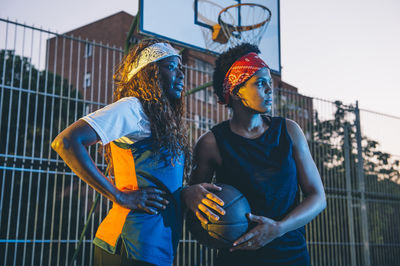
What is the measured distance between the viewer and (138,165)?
6.68 ft

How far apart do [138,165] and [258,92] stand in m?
0.97

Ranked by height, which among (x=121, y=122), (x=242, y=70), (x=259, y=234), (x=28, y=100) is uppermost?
(x=28, y=100)

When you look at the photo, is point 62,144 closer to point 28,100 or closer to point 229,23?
point 28,100

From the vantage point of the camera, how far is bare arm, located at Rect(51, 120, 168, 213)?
1852mm

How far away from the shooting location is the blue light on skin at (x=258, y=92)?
2.55m

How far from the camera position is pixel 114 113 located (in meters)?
1.95

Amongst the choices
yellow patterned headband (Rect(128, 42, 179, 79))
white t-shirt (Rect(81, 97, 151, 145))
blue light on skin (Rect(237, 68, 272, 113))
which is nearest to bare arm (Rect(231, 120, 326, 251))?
blue light on skin (Rect(237, 68, 272, 113))

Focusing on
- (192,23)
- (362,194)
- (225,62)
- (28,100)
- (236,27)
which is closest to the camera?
(225,62)

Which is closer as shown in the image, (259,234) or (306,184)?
(259,234)

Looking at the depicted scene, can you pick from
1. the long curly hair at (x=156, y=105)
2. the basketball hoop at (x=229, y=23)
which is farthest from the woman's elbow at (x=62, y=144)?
the basketball hoop at (x=229, y=23)

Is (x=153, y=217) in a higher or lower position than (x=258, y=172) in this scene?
lower

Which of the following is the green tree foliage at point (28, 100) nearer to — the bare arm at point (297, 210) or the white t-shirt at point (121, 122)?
the white t-shirt at point (121, 122)

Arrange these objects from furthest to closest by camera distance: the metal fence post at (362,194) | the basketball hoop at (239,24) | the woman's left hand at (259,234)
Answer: the metal fence post at (362,194), the basketball hoop at (239,24), the woman's left hand at (259,234)

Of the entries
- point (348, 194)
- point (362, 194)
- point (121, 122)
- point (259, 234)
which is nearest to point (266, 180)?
point (259, 234)
